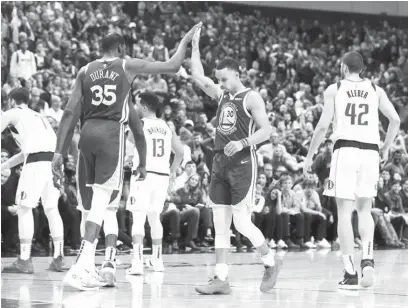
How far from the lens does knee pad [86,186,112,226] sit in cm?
848

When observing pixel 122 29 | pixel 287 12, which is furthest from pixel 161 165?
pixel 287 12

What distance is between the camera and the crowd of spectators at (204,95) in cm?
1627

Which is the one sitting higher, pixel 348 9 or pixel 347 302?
pixel 348 9

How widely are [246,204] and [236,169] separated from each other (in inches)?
14.5

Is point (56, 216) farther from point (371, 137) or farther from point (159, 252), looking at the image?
point (371, 137)

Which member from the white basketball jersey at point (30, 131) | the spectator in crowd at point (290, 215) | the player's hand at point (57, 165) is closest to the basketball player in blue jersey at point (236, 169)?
the player's hand at point (57, 165)

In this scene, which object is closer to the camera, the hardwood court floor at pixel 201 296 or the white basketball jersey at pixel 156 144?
the hardwood court floor at pixel 201 296

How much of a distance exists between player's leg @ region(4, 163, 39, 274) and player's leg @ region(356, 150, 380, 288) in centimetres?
409

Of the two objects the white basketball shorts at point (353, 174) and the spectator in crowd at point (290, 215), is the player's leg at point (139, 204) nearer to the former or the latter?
the white basketball shorts at point (353, 174)

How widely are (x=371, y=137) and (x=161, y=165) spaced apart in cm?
323

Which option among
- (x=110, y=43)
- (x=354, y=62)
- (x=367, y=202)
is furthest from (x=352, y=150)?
(x=110, y=43)

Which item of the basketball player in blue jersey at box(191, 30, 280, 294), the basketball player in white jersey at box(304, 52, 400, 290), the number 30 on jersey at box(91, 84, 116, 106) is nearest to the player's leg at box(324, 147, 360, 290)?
the basketball player in white jersey at box(304, 52, 400, 290)

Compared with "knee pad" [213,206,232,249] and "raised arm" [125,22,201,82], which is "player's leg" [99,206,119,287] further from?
"raised arm" [125,22,201,82]

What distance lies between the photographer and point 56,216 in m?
11.3
